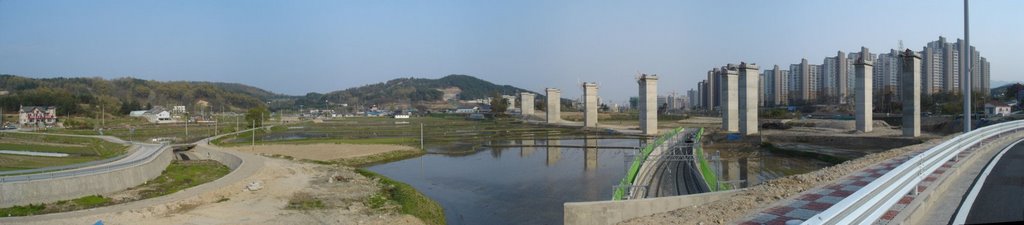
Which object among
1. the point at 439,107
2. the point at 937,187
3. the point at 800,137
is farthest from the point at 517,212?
the point at 439,107

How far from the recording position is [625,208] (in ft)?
30.3

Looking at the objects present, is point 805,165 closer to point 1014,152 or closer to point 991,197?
point 1014,152

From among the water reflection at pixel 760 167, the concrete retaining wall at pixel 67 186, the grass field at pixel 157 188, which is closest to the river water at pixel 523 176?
the water reflection at pixel 760 167

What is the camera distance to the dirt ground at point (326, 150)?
34.1 metres

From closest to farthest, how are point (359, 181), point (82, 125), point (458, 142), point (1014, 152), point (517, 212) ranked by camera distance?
point (1014, 152)
point (517, 212)
point (359, 181)
point (458, 142)
point (82, 125)

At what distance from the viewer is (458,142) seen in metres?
49.5

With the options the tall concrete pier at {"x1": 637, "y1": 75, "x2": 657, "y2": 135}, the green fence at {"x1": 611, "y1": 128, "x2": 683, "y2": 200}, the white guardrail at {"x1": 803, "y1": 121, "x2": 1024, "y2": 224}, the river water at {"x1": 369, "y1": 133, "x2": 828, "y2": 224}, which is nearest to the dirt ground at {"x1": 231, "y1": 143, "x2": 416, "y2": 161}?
the river water at {"x1": 369, "y1": 133, "x2": 828, "y2": 224}

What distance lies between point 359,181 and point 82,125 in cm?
4919

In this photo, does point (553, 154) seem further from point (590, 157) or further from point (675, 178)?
point (675, 178)

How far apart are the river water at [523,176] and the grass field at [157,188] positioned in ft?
26.9

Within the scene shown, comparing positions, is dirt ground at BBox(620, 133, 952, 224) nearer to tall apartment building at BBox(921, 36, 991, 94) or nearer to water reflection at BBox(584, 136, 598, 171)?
water reflection at BBox(584, 136, 598, 171)

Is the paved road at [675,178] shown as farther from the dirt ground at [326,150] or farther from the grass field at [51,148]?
the grass field at [51,148]

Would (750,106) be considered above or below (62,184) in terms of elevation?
above

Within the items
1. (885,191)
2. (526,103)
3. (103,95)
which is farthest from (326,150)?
(103,95)
